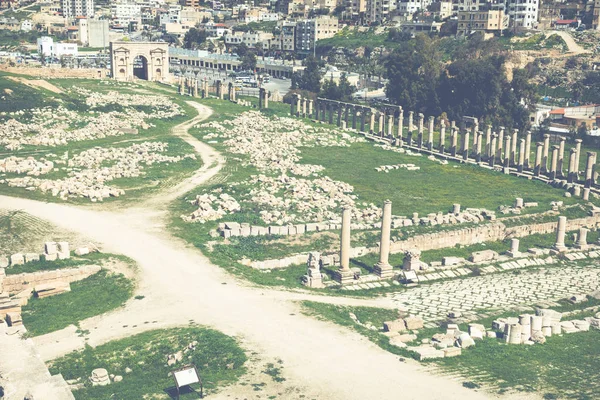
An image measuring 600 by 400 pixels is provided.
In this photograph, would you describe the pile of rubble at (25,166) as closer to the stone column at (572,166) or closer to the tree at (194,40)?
the stone column at (572,166)

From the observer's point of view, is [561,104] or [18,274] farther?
[561,104]

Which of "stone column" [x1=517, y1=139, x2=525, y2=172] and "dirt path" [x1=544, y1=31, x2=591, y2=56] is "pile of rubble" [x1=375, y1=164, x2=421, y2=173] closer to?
"stone column" [x1=517, y1=139, x2=525, y2=172]

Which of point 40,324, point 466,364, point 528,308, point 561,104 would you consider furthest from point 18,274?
point 561,104

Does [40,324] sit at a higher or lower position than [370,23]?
lower

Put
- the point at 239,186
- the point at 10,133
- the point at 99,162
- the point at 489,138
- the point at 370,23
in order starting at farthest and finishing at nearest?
the point at 370,23, the point at 489,138, the point at 10,133, the point at 99,162, the point at 239,186

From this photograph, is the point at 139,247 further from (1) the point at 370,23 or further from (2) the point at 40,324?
(1) the point at 370,23

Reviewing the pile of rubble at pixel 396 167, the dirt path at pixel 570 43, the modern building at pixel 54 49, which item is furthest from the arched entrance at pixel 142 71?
the dirt path at pixel 570 43
